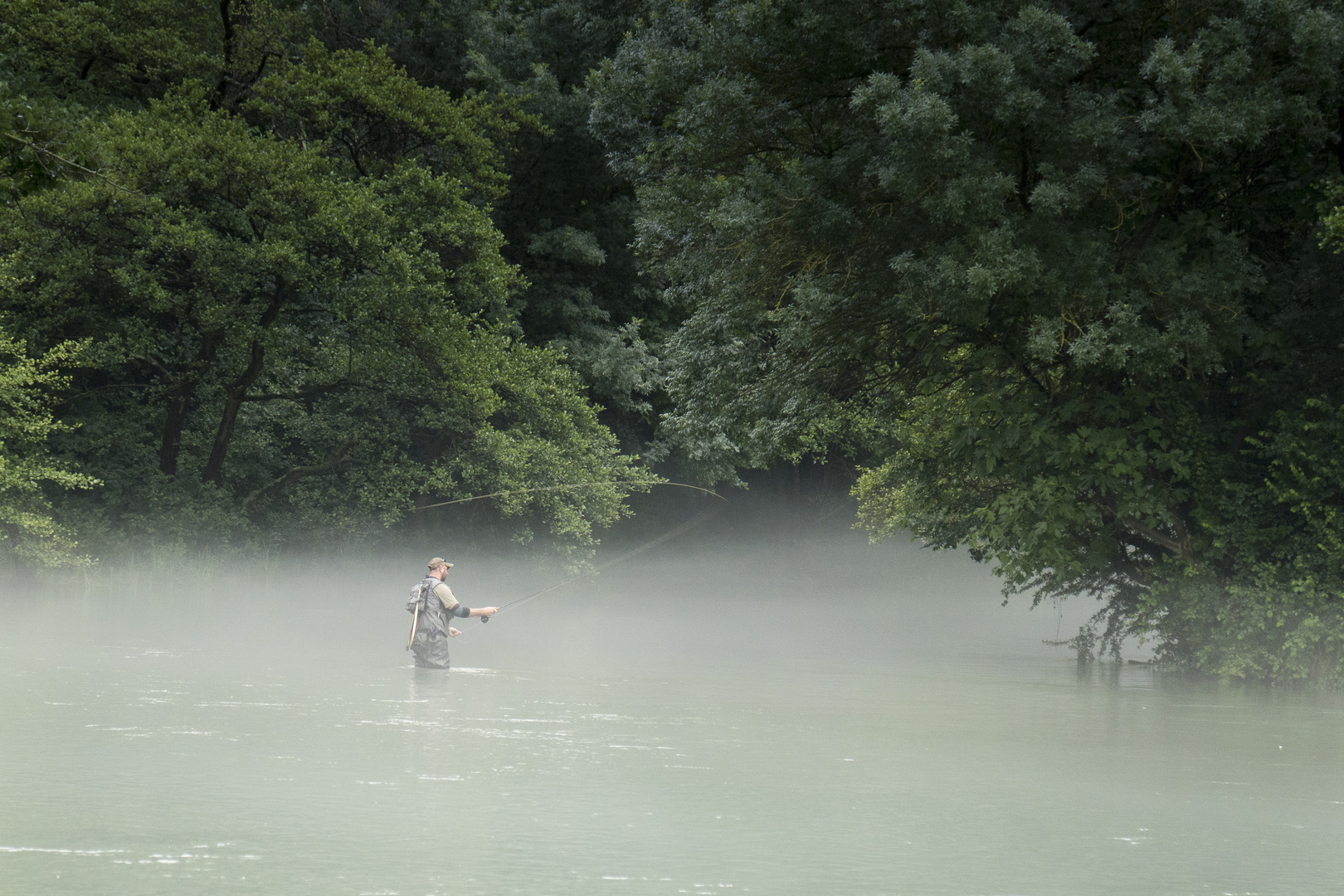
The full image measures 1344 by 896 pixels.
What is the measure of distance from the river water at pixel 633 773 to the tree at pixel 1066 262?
217 cm

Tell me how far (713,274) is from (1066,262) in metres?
5.92

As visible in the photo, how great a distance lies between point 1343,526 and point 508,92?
25.4m

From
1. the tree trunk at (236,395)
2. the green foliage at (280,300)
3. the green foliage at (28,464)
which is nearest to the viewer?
the green foliage at (28,464)

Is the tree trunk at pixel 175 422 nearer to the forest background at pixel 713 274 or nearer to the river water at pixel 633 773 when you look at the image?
the forest background at pixel 713 274

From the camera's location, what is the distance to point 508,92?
123 feet

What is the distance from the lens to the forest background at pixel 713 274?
653 inches

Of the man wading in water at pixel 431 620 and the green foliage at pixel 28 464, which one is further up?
the green foliage at pixel 28 464

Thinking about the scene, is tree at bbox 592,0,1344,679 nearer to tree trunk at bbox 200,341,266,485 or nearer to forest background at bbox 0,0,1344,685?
forest background at bbox 0,0,1344,685

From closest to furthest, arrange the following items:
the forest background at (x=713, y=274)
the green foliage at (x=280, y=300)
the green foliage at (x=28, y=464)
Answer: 1. the forest background at (x=713, y=274)
2. the green foliage at (x=28, y=464)
3. the green foliage at (x=280, y=300)

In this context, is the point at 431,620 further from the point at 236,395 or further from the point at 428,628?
the point at 236,395

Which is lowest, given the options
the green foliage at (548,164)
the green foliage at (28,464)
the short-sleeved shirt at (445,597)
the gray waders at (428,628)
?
the gray waders at (428,628)

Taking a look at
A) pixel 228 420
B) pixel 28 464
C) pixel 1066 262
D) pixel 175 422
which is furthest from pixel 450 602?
pixel 175 422

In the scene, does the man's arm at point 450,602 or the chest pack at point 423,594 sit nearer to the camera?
the man's arm at point 450,602

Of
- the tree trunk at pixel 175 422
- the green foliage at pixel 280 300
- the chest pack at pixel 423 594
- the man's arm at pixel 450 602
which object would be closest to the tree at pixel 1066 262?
the man's arm at pixel 450 602
